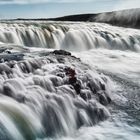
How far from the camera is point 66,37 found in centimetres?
2831

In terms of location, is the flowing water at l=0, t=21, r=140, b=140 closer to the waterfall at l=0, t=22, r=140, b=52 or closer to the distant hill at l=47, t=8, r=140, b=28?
the waterfall at l=0, t=22, r=140, b=52

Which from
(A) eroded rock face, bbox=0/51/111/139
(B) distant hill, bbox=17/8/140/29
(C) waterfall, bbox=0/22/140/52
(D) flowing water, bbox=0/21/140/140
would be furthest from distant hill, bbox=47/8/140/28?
(A) eroded rock face, bbox=0/51/111/139

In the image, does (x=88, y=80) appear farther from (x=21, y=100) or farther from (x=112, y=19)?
(x=112, y=19)

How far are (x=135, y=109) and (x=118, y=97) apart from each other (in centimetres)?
114

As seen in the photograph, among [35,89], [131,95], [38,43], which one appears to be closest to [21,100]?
[35,89]

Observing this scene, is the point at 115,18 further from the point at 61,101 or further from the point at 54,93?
the point at 61,101

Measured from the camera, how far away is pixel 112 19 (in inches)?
1843

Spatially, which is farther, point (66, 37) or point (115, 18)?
point (115, 18)

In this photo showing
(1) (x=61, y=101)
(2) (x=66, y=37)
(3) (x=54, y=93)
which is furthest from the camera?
(2) (x=66, y=37)

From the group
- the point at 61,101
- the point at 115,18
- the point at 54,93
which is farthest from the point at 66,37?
the point at 115,18

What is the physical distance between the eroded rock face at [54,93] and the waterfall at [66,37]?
10.8 metres

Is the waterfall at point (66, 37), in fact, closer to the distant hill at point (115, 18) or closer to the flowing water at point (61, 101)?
the flowing water at point (61, 101)

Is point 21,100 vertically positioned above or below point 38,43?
above

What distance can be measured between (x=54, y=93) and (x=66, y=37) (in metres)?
16.7
